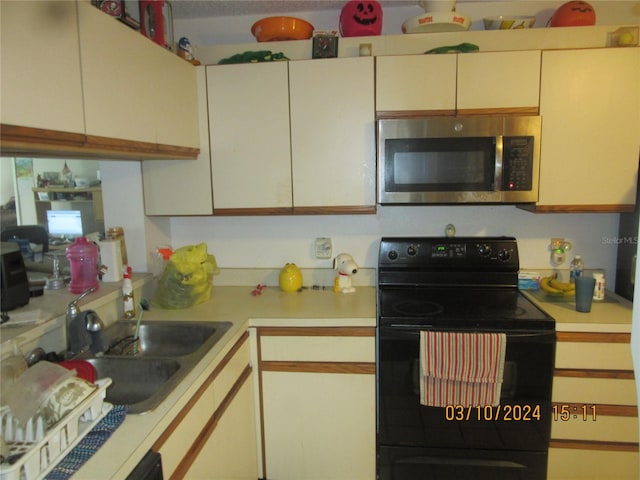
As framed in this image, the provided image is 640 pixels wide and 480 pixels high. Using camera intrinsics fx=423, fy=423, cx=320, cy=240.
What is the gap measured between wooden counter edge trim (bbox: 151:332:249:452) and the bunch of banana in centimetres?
149

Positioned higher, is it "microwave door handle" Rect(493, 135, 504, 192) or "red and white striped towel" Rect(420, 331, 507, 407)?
"microwave door handle" Rect(493, 135, 504, 192)

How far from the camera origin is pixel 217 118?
6.63 ft

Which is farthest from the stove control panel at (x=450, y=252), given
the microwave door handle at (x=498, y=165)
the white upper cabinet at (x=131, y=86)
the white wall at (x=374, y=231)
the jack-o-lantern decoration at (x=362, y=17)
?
the white upper cabinet at (x=131, y=86)

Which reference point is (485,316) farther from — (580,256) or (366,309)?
(580,256)

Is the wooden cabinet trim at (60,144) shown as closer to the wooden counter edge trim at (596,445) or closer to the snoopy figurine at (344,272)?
the snoopy figurine at (344,272)

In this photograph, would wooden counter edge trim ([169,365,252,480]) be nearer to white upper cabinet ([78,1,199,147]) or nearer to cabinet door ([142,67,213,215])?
cabinet door ([142,67,213,215])

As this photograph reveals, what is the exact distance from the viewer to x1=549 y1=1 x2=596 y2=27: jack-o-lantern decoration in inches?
76.4

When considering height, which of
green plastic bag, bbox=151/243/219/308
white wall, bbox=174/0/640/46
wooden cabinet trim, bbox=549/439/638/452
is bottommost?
wooden cabinet trim, bbox=549/439/638/452

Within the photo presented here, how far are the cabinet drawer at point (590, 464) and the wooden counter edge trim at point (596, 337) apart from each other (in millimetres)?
487

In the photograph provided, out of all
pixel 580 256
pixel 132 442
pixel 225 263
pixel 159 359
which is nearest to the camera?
pixel 132 442

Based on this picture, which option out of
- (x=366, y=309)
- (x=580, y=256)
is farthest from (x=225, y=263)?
(x=580, y=256)

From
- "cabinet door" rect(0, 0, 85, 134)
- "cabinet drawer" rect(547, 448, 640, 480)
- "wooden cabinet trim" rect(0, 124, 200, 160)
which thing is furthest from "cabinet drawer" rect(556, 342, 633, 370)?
"cabinet door" rect(0, 0, 85, 134)

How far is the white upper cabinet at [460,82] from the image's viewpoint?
1845mm

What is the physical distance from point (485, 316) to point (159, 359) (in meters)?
1.28
